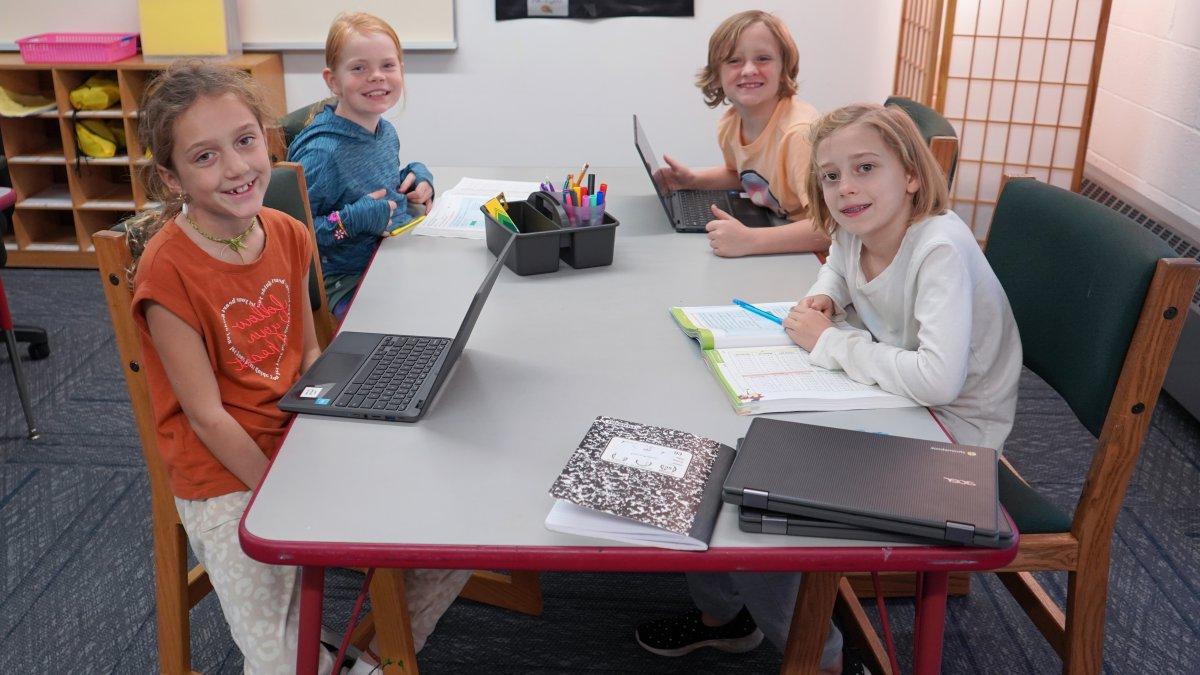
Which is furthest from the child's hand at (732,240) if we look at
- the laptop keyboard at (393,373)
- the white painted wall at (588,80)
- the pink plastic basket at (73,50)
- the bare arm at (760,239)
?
the pink plastic basket at (73,50)

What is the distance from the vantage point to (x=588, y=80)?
3920mm

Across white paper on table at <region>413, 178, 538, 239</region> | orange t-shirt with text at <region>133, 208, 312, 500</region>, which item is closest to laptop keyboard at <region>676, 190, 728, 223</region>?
white paper on table at <region>413, 178, 538, 239</region>

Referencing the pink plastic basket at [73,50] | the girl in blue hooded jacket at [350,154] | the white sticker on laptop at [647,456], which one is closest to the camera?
the white sticker on laptop at [647,456]

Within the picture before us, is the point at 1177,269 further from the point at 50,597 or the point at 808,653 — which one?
the point at 50,597

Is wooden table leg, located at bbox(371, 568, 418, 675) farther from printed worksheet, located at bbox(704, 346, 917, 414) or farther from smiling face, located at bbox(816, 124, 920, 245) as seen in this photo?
smiling face, located at bbox(816, 124, 920, 245)

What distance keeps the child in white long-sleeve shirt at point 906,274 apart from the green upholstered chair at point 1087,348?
0.10 metres

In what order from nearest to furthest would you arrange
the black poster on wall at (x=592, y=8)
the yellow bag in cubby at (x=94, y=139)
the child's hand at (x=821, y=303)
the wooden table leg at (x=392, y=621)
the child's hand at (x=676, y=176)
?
1. the wooden table leg at (x=392, y=621)
2. the child's hand at (x=821, y=303)
3. the child's hand at (x=676, y=176)
4. the yellow bag in cubby at (x=94, y=139)
5. the black poster on wall at (x=592, y=8)

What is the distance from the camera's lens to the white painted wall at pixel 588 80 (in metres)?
3.83

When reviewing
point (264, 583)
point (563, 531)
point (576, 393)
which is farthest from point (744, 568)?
point (264, 583)

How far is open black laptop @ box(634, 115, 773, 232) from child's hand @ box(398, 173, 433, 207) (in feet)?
1.60

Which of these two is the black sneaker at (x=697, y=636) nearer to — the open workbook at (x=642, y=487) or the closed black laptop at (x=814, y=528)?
the open workbook at (x=642, y=487)

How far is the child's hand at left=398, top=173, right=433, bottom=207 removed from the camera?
2.25 meters

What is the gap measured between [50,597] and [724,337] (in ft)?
4.95

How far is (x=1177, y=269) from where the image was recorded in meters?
1.31
